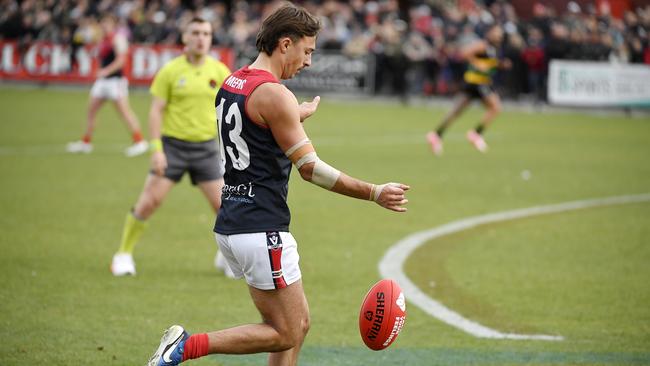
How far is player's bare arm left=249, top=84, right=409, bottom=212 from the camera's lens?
17.3ft

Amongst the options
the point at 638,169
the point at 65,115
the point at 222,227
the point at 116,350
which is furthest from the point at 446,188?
the point at 65,115

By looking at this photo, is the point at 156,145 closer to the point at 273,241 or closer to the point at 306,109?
the point at 306,109

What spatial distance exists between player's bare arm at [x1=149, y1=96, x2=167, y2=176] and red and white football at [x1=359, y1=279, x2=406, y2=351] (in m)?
3.74

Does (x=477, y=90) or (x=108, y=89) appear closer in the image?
(x=108, y=89)

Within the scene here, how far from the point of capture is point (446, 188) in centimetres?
1557

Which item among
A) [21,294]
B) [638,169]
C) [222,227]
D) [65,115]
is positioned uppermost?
[222,227]

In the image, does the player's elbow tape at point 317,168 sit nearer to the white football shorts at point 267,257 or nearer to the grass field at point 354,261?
the white football shorts at point 267,257

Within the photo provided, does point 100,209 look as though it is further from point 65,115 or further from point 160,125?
point 65,115

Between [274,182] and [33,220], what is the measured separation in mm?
7348

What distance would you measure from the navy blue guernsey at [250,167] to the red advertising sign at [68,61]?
2808cm

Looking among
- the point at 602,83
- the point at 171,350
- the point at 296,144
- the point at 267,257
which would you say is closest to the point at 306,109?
the point at 296,144

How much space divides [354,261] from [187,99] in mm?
2432

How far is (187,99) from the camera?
30.9 ft

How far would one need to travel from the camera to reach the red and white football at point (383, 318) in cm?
576
